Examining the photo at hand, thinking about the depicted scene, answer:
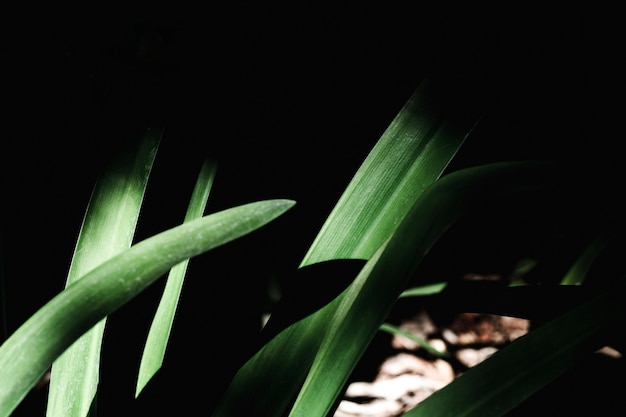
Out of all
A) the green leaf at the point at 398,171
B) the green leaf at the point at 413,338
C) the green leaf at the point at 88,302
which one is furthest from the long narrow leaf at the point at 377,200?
the green leaf at the point at 413,338

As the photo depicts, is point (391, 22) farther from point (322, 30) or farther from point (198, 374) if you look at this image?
point (198, 374)

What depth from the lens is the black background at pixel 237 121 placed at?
686mm

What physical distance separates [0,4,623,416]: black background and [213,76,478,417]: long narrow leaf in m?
0.22

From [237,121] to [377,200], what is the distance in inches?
10.4

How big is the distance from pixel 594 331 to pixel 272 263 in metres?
0.76

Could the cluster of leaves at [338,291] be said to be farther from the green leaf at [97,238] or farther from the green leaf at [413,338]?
the green leaf at [413,338]

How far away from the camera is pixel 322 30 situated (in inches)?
31.4

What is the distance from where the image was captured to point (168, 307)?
0.50 metres

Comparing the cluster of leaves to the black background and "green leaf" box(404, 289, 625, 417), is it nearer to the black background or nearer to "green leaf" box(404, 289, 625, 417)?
"green leaf" box(404, 289, 625, 417)

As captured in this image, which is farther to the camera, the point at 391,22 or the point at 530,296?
the point at 391,22

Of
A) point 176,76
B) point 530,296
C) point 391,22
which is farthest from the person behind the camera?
point 391,22

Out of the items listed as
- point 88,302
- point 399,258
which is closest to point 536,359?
point 399,258

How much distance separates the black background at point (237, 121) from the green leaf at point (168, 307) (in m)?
0.07

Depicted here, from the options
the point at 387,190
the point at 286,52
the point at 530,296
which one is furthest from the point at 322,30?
the point at 530,296
